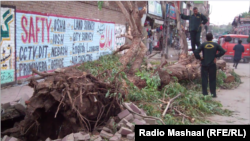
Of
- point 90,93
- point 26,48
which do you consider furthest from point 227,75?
point 26,48

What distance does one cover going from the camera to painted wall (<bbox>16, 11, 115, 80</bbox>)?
8.33 meters

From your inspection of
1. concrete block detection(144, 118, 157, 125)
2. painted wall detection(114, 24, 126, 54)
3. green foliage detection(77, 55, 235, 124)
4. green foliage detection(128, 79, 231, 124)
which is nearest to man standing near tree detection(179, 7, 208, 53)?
green foliage detection(77, 55, 235, 124)

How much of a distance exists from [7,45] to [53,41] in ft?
7.41

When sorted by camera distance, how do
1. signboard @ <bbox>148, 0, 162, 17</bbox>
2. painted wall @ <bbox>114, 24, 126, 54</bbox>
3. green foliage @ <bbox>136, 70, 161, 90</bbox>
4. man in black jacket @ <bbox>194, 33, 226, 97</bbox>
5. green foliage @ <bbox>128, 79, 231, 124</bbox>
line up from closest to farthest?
green foliage @ <bbox>128, 79, 231, 124</bbox> → green foliage @ <bbox>136, 70, 161, 90</bbox> → man in black jacket @ <bbox>194, 33, 226, 97</bbox> → painted wall @ <bbox>114, 24, 126, 54</bbox> → signboard @ <bbox>148, 0, 162, 17</bbox>

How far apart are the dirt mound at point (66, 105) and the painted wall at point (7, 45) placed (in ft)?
10.5

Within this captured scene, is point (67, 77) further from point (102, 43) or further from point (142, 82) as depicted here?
point (102, 43)

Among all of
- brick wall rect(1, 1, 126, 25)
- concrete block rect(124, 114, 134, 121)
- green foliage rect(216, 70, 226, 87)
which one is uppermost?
Answer: brick wall rect(1, 1, 126, 25)

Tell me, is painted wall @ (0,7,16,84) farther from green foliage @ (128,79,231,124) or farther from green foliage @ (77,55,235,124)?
green foliage @ (128,79,231,124)

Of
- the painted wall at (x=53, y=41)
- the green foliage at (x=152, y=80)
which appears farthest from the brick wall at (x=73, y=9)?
the green foliage at (x=152, y=80)

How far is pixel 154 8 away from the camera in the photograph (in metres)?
19.5

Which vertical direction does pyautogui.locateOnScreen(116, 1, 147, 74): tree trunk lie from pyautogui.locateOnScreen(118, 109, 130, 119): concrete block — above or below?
above

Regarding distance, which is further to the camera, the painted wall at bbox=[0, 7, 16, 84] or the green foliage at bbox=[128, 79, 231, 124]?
the painted wall at bbox=[0, 7, 16, 84]

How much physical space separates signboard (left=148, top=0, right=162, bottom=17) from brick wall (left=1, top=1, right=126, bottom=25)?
3106 millimetres

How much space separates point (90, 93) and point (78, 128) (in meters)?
0.71
